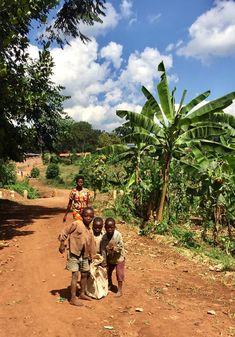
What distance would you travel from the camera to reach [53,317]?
5785 mm

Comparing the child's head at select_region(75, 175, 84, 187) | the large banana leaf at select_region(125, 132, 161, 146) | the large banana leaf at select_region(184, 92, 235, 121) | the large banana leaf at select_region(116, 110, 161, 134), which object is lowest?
the child's head at select_region(75, 175, 84, 187)

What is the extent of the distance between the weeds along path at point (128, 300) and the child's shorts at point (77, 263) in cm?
51

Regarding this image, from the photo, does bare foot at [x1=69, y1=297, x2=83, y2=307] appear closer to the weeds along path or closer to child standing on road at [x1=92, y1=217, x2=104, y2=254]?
Answer: the weeds along path

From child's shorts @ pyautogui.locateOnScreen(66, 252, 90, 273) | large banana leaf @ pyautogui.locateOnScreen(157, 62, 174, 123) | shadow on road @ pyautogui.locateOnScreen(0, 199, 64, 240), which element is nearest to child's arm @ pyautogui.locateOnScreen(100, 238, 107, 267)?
child's shorts @ pyautogui.locateOnScreen(66, 252, 90, 273)

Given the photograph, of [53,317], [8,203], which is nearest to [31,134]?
[8,203]

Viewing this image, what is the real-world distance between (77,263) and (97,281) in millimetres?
463

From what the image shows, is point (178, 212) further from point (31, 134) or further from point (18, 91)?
point (18, 91)

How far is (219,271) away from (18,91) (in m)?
6.83

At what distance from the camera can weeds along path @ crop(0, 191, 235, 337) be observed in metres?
5.52

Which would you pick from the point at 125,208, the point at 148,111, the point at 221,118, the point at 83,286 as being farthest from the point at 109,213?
the point at 83,286

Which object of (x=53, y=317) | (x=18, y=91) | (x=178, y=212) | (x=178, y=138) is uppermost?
(x=18, y=91)

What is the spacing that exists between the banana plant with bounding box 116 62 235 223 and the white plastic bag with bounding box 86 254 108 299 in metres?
6.21

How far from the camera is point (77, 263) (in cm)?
636

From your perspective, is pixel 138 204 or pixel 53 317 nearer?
pixel 53 317
